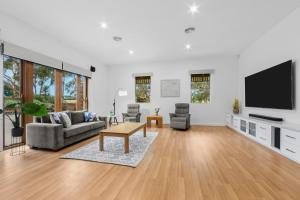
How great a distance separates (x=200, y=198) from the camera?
5.15 ft

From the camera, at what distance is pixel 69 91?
194 inches

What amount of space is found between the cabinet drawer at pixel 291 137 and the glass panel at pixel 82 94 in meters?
5.79

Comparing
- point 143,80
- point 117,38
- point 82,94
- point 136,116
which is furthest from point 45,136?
point 143,80

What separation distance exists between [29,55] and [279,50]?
5847 millimetres

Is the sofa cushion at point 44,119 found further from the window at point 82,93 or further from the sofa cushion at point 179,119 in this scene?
the sofa cushion at point 179,119

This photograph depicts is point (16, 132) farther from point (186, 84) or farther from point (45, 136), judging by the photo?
point (186, 84)

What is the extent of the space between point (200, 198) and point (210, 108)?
4.84m

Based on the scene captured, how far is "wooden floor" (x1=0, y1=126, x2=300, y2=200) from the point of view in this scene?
164cm

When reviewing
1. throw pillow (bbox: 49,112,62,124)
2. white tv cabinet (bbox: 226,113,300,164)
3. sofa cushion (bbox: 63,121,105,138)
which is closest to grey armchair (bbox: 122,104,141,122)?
sofa cushion (bbox: 63,121,105,138)

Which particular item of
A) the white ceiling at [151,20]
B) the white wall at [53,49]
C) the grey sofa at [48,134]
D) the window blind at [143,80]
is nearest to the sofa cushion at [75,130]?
the grey sofa at [48,134]

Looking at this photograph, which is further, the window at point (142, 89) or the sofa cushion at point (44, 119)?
the window at point (142, 89)

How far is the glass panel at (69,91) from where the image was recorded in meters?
4.76

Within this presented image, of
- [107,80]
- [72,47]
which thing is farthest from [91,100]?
[72,47]

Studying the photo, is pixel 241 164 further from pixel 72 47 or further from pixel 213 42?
pixel 72 47
